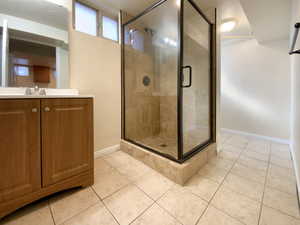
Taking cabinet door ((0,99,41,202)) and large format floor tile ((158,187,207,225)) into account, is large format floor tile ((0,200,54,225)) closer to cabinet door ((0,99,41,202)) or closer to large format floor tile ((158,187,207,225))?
cabinet door ((0,99,41,202))

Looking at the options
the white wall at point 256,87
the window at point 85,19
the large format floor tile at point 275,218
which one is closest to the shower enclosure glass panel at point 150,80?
the window at point 85,19

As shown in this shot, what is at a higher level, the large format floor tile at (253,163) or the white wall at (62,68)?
the white wall at (62,68)

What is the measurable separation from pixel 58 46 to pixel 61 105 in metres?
0.88

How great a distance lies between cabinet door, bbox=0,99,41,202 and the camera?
2.81 feet

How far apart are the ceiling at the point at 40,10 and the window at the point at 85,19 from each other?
166mm

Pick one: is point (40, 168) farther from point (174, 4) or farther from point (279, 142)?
point (279, 142)

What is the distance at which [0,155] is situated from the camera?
0.84 meters

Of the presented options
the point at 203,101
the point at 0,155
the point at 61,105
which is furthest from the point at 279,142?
the point at 0,155

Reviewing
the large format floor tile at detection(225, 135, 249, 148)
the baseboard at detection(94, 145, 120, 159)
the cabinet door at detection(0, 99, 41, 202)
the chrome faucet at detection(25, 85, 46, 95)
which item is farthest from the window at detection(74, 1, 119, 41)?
the large format floor tile at detection(225, 135, 249, 148)

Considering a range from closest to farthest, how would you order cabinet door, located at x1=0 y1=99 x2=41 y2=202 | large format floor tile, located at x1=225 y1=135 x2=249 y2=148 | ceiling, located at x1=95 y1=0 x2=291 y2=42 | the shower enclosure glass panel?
1. cabinet door, located at x1=0 y1=99 x2=41 y2=202
2. ceiling, located at x1=95 y1=0 x2=291 y2=42
3. the shower enclosure glass panel
4. large format floor tile, located at x1=225 y1=135 x2=249 y2=148

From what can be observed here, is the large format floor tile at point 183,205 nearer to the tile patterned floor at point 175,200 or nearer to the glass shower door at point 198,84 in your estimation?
the tile patterned floor at point 175,200

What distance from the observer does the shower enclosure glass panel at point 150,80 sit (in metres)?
2.10

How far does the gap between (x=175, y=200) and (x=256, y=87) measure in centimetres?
300

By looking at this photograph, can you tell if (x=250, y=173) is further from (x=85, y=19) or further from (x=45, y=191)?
(x=85, y=19)
